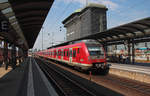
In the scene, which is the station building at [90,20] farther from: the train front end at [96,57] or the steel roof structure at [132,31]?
the train front end at [96,57]

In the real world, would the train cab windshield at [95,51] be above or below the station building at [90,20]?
below

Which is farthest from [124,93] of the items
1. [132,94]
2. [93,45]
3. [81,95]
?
[93,45]

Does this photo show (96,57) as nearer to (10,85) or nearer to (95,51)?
(95,51)

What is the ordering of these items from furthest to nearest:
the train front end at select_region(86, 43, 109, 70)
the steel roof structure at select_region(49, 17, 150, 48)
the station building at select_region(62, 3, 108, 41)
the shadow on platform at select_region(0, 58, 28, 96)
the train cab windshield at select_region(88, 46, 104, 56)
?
the station building at select_region(62, 3, 108, 41)
the steel roof structure at select_region(49, 17, 150, 48)
the train cab windshield at select_region(88, 46, 104, 56)
the train front end at select_region(86, 43, 109, 70)
the shadow on platform at select_region(0, 58, 28, 96)

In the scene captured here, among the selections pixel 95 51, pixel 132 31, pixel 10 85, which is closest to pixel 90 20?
pixel 132 31

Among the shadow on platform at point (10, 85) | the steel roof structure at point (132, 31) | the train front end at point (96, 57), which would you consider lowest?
the shadow on platform at point (10, 85)

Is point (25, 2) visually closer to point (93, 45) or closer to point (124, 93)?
point (93, 45)

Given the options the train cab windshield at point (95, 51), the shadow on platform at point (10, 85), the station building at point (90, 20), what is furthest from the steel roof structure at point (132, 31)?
the station building at point (90, 20)

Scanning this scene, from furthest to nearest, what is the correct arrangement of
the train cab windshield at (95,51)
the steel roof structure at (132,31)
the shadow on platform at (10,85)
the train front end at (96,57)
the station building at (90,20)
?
the station building at (90,20)
the steel roof structure at (132,31)
the train cab windshield at (95,51)
the train front end at (96,57)
the shadow on platform at (10,85)

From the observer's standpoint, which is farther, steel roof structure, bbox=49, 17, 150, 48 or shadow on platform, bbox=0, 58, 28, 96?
steel roof structure, bbox=49, 17, 150, 48

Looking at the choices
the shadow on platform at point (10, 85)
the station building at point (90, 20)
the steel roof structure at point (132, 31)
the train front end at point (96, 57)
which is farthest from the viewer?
the station building at point (90, 20)

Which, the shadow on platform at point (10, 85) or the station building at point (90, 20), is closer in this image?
the shadow on platform at point (10, 85)

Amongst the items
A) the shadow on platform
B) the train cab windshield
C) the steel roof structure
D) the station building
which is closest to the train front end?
the train cab windshield

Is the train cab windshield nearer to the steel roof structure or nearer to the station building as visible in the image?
the steel roof structure
